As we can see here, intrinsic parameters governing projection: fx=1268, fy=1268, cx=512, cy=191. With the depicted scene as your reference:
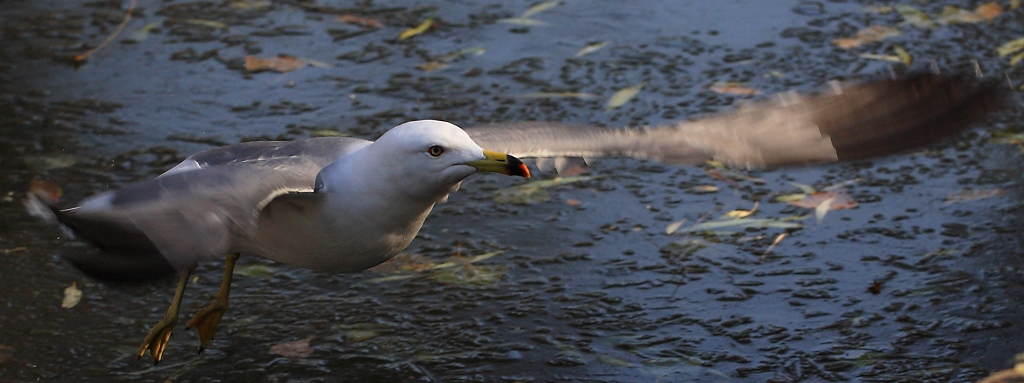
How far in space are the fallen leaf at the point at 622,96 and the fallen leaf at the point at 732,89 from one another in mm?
371

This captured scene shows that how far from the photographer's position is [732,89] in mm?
6516

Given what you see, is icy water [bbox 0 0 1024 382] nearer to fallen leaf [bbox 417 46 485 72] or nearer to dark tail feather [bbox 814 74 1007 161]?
fallen leaf [bbox 417 46 485 72]

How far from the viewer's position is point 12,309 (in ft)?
15.4

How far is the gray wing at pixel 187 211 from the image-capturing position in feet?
11.3

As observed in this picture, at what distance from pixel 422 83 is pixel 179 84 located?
51.1 inches

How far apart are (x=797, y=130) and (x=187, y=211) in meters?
2.31

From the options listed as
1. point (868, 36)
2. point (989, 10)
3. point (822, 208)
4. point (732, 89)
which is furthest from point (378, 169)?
point (989, 10)

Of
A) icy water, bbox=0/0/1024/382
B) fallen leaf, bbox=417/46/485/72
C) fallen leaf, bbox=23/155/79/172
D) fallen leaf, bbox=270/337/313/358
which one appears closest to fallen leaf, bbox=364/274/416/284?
icy water, bbox=0/0/1024/382

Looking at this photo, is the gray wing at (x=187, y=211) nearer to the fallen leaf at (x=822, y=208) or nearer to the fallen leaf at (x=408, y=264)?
the fallen leaf at (x=408, y=264)

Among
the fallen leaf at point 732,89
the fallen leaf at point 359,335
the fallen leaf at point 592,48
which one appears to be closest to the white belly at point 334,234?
the fallen leaf at point 359,335

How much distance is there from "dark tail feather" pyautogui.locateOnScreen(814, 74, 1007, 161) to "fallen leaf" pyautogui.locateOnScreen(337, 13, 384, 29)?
3325 millimetres

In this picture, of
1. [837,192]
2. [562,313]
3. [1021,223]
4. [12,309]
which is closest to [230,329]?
[12,309]

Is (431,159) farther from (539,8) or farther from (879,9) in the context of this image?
(879,9)

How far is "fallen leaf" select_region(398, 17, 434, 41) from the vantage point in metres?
7.22
